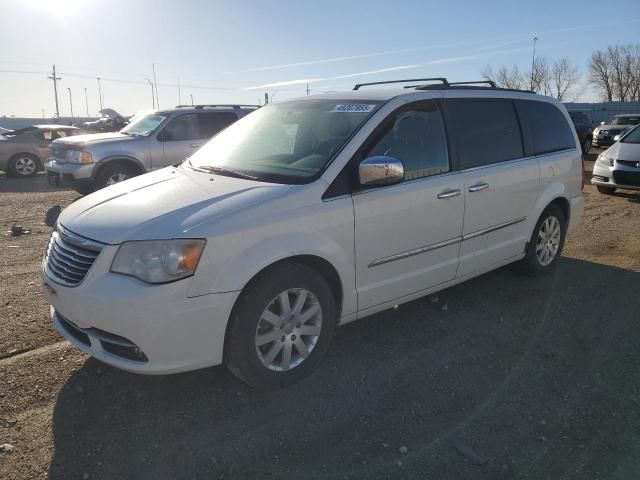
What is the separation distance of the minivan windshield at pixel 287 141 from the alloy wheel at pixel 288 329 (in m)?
0.76

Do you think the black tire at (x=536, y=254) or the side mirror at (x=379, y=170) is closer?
the side mirror at (x=379, y=170)

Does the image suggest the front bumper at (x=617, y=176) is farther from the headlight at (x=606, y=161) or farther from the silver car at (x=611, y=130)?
the silver car at (x=611, y=130)

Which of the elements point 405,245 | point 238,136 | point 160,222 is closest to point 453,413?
point 405,245

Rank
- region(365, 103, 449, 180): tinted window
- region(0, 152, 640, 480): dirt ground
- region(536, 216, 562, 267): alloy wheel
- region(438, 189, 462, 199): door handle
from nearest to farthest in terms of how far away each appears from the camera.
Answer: region(0, 152, 640, 480): dirt ground < region(365, 103, 449, 180): tinted window < region(438, 189, 462, 199): door handle < region(536, 216, 562, 267): alloy wheel

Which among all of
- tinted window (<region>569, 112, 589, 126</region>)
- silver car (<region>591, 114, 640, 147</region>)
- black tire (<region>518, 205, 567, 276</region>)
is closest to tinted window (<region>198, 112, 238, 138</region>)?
black tire (<region>518, 205, 567, 276</region>)

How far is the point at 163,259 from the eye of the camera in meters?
2.75

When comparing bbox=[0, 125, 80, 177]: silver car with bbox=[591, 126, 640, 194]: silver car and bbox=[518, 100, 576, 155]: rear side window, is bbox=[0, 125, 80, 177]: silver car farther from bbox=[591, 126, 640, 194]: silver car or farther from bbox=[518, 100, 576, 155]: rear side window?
bbox=[591, 126, 640, 194]: silver car

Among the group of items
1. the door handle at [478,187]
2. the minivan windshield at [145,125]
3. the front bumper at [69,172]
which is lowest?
the door handle at [478,187]

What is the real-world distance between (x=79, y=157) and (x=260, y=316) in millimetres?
7777

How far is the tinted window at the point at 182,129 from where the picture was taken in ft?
33.0

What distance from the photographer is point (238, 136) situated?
4.29 metres

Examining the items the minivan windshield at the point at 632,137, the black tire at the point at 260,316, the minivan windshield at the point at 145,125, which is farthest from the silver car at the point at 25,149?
the minivan windshield at the point at 632,137

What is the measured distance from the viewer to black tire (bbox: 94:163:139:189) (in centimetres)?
947

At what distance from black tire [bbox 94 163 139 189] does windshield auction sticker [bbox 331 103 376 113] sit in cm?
684
